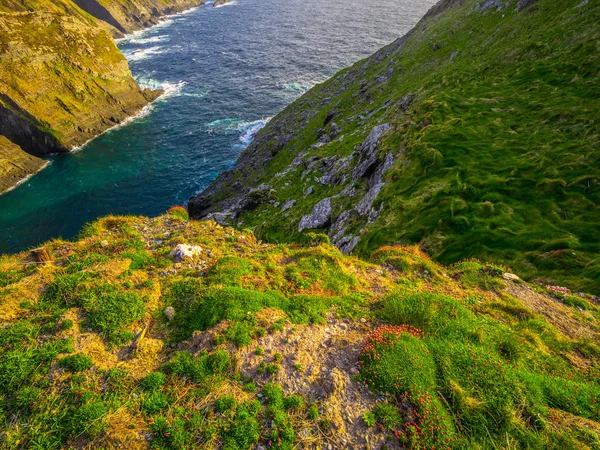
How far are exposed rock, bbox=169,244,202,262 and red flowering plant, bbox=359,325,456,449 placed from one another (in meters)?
11.4

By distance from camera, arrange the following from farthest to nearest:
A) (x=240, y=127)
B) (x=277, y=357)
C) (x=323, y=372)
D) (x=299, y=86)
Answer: (x=299, y=86), (x=240, y=127), (x=277, y=357), (x=323, y=372)

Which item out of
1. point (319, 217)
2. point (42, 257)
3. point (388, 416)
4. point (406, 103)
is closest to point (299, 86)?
point (406, 103)

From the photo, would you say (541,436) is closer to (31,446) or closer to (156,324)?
(156,324)

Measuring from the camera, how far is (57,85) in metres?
80.7

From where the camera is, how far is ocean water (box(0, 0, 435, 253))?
208ft

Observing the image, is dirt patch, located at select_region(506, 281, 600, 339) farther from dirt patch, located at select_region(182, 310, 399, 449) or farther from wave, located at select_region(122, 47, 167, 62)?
wave, located at select_region(122, 47, 167, 62)

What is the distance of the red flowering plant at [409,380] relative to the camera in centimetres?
958

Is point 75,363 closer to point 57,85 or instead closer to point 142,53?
point 57,85

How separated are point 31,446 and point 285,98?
352ft

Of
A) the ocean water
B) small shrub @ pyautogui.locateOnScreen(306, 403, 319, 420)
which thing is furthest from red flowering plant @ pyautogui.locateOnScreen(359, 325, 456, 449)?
the ocean water

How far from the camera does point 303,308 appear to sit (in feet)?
48.2

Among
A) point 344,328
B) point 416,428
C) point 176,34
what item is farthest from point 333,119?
point 176,34

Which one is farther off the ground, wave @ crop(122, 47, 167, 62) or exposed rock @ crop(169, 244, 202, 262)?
wave @ crop(122, 47, 167, 62)

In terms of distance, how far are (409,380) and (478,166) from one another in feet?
75.4
